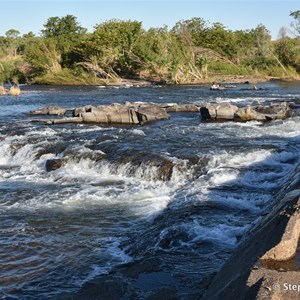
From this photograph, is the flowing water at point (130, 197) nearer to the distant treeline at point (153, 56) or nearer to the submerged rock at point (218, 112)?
the submerged rock at point (218, 112)

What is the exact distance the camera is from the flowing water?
6805mm

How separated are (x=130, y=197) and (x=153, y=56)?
1422 inches

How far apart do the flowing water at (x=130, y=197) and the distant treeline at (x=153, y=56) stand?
2855cm

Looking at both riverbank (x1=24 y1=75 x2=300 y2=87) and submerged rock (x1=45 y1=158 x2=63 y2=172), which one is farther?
riverbank (x1=24 y1=75 x2=300 y2=87)

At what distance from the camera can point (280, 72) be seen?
4731 cm

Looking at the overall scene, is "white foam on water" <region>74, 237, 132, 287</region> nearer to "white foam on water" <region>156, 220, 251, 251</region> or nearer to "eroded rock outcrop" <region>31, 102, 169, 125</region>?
"white foam on water" <region>156, 220, 251, 251</region>

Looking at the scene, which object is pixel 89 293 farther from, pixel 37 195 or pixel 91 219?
pixel 37 195

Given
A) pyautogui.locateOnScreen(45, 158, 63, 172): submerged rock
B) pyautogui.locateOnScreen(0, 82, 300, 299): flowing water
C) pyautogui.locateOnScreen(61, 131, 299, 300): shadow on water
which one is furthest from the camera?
pyautogui.locateOnScreen(45, 158, 63, 172): submerged rock

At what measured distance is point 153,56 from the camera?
4484cm

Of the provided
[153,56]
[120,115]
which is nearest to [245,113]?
[120,115]

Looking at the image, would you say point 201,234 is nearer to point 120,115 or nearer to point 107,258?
point 107,258

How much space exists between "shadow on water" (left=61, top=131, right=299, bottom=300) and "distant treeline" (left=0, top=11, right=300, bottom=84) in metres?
34.4

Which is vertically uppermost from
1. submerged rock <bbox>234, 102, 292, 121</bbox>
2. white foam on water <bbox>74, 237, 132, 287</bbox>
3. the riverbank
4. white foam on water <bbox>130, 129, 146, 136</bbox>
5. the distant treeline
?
the distant treeline

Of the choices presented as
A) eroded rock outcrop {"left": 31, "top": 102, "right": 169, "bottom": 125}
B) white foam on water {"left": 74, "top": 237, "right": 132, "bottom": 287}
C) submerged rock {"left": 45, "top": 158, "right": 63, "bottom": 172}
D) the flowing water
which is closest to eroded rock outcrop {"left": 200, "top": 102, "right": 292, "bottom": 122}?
the flowing water
